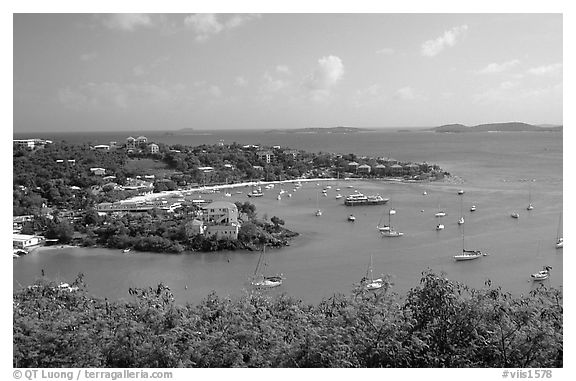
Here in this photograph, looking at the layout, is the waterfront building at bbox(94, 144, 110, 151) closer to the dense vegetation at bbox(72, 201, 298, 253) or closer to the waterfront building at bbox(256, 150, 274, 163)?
the waterfront building at bbox(256, 150, 274, 163)

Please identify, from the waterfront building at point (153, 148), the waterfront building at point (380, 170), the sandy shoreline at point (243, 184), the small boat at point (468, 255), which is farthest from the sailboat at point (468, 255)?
the waterfront building at point (153, 148)

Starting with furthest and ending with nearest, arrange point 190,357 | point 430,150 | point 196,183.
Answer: point 430,150 < point 196,183 < point 190,357

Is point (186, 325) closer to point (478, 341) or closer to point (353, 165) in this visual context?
point (478, 341)

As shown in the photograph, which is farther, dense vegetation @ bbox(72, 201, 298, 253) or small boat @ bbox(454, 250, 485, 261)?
dense vegetation @ bbox(72, 201, 298, 253)

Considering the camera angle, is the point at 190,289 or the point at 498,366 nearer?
the point at 498,366

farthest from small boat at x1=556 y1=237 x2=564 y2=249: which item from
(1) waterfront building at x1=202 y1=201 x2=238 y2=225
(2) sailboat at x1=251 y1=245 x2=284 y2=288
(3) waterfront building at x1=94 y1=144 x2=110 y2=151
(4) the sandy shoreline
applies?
(3) waterfront building at x1=94 y1=144 x2=110 y2=151

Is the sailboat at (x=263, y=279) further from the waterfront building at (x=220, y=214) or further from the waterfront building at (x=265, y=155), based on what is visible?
the waterfront building at (x=265, y=155)

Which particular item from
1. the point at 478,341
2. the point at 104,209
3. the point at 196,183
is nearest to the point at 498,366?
the point at 478,341

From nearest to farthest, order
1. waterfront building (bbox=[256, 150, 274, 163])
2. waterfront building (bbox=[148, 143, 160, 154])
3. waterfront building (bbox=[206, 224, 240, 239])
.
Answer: waterfront building (bbox=[206, 224, 240, 239]) < waterfront building (bbox=[148, 143, 160, 154]) < waterfront building (bbox=[256, 150, 274, 163])
